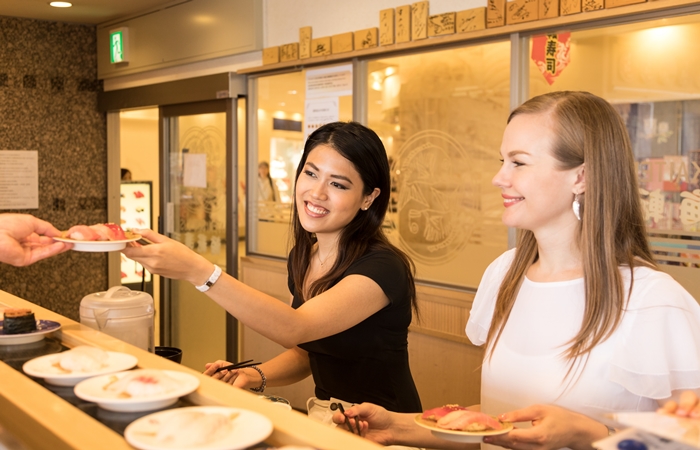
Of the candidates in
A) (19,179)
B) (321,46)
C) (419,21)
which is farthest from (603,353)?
(19,179)

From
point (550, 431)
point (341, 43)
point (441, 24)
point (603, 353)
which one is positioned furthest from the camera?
point (341, 43)

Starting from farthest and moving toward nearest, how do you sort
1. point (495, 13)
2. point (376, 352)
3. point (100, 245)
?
point (495, 13)
point (376, 352)
point (100, 245)

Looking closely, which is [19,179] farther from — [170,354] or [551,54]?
[551,54]

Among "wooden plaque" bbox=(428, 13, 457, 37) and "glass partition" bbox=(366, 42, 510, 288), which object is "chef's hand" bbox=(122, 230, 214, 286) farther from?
"wooden plaque" bbox=(428, 13, 457, 37)

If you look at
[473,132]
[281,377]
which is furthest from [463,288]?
[281,377]

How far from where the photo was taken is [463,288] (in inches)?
136

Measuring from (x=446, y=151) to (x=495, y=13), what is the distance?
0.69 meters

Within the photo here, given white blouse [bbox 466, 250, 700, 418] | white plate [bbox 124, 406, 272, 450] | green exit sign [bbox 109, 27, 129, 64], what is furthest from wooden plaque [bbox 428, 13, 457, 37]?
green exit sign [bbox 109, 27, 129, 64]

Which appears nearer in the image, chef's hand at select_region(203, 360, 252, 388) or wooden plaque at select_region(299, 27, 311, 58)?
chef's hand at select_region(203, 360, 252, 388)

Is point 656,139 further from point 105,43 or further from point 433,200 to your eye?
point 105,43

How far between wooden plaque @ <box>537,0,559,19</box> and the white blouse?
1684 millimetres

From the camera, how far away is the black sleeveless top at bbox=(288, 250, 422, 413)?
2.11 metres

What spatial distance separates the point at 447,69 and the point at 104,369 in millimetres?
2533

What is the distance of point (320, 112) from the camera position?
4.25 metres
